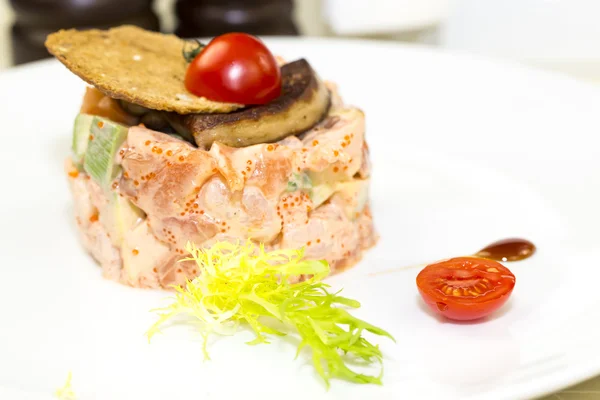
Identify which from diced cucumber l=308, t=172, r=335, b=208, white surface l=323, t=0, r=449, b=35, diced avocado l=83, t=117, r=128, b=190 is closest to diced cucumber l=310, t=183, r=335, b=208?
diced cucumber l=308, t=172, r=335, b=208

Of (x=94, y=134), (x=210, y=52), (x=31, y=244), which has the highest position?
(x=210, y=52)

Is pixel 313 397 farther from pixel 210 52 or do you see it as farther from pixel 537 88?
pixel 537 88

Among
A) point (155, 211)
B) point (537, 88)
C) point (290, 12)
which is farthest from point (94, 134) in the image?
point (290, 12)

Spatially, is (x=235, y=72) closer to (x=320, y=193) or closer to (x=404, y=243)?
(x=320, y=193)

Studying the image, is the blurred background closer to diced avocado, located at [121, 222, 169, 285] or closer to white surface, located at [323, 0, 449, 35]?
white surface, located at [323, 0, 449, 35]

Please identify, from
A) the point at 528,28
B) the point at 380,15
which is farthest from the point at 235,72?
the point at 528,28

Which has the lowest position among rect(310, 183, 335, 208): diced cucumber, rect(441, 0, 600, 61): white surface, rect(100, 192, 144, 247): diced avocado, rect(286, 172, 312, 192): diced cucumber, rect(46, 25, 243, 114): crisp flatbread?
rect(441, 0, 600, 61): white surface

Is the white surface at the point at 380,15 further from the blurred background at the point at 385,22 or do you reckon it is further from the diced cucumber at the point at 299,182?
the diced cucumber at the point at 299,182
